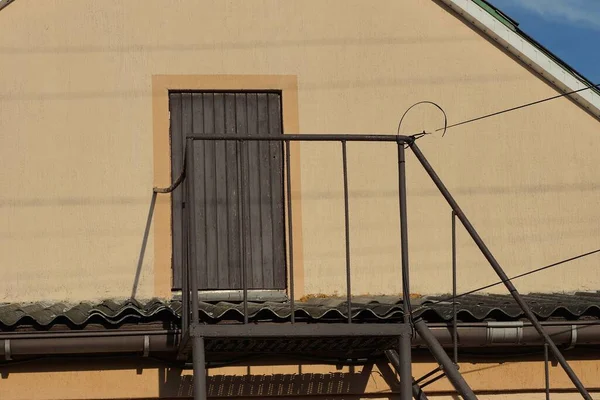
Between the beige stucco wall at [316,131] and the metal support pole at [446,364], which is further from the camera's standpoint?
the beige stucco wall at [316,131]

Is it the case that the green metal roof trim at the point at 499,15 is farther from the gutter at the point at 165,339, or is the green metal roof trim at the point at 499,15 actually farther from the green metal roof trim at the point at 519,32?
the gutter at the point at 165,339

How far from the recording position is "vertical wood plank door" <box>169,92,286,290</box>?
10.8 meters

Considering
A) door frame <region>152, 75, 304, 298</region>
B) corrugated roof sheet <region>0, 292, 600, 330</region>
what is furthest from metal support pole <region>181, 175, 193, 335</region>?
door frame <region>152, 75, 304, 298</region>

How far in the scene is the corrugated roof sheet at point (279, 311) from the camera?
9.20 meters

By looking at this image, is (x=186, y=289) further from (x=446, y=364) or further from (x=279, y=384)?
(x=446, y=364)

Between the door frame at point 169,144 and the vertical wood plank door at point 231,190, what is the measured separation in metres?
0.06

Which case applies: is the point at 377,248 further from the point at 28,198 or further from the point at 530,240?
the point at 28,198

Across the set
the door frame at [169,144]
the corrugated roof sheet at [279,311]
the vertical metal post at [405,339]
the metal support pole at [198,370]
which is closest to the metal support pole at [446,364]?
the vertical metal post at [405,339]

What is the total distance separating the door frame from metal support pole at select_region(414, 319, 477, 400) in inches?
72.3

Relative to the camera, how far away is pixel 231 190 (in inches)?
431

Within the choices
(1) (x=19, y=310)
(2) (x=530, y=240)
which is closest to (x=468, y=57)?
(2) (x=530, y=240)

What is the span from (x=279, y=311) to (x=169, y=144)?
2196 millimetres

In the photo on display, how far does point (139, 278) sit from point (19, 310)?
4.14 feet

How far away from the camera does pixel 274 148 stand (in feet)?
36.6
